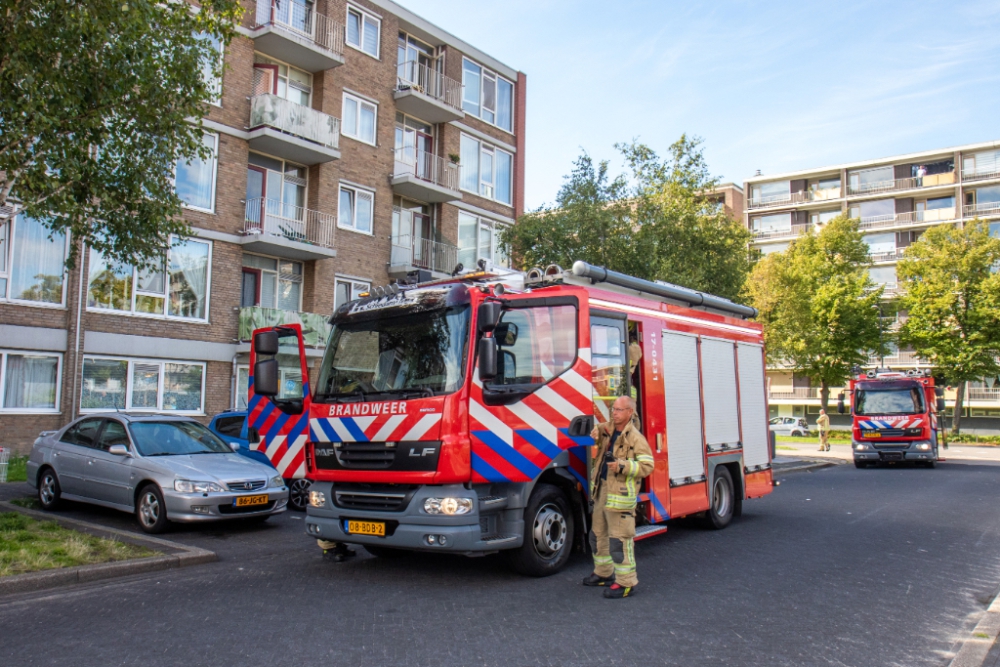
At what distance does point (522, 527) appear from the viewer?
700 centimetres

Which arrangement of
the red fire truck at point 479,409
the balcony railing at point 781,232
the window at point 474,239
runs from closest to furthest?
1. the red fire truck at point 479,409
2. the window at point 474,239
3. the balcony railing at point 781,232

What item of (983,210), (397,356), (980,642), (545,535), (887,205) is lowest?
(980,642)

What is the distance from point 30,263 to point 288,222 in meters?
6.99

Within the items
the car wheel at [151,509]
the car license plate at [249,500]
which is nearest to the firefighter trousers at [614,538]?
the car license plate at [249,500]

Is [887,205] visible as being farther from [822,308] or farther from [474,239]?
[474,239]

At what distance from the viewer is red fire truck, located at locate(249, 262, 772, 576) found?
6883mm

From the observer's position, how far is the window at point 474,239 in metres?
29.2

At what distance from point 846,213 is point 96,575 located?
50.9 m

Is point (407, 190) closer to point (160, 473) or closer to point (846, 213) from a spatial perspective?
point (160, 473)

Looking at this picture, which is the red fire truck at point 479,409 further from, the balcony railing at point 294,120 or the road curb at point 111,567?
the balcony railing at point 294,120

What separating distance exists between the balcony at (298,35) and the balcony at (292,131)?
1654 mm

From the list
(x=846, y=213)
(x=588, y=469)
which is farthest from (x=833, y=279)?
(x=588, y=469)

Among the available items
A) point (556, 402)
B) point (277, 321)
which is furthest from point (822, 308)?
point (556, 402)

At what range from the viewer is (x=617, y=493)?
22.1ft
